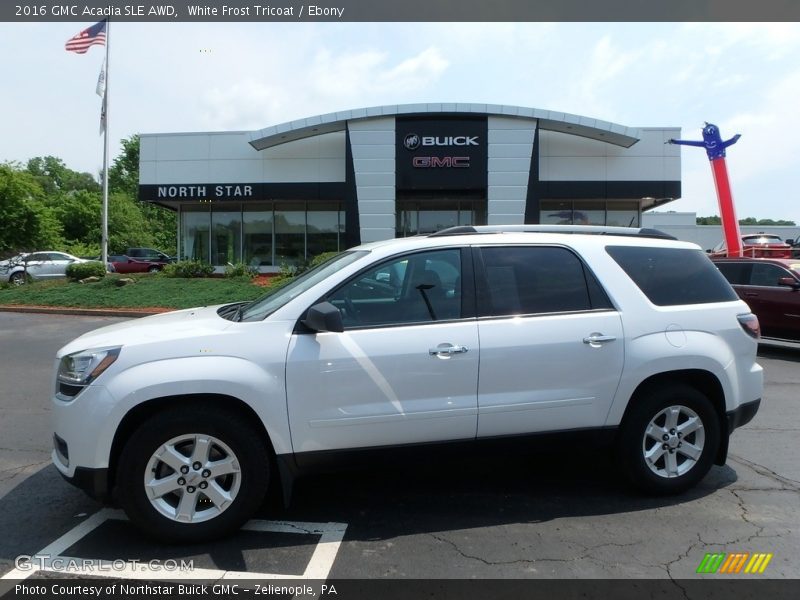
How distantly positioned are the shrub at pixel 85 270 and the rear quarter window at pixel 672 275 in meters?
20.0

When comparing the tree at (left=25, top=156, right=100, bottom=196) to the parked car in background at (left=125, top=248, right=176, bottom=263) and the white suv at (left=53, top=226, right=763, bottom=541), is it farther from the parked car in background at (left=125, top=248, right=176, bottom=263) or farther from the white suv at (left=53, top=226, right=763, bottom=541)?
the white suv at (left=53, top=226, right=763, bottom=541)

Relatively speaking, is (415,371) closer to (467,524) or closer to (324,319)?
(324,319)

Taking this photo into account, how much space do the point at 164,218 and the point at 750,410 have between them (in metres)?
72.0

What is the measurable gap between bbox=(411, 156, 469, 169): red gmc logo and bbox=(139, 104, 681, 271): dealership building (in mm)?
37

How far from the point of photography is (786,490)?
4344 mm

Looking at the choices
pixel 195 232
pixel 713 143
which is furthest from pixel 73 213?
pixel 713 143

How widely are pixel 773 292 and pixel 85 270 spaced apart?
19.9 meters

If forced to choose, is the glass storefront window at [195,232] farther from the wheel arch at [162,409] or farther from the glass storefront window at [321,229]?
the wheel arch at [162,409]

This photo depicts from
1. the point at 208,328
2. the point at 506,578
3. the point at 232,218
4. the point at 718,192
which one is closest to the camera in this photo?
the point at 506,578

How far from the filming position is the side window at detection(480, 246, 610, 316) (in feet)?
12.9

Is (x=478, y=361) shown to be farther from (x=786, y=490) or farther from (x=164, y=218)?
(x=164, y=218)

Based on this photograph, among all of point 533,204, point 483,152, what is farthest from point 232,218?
point 533,204

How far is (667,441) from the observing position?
409 centimetres

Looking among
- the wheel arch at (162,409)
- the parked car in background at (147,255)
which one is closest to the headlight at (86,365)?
the wheel arch at (162,409)
